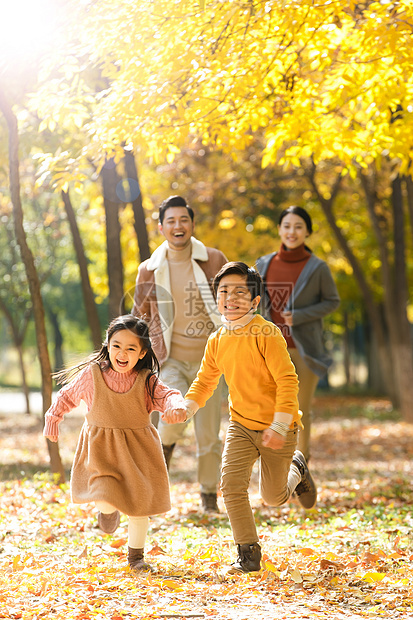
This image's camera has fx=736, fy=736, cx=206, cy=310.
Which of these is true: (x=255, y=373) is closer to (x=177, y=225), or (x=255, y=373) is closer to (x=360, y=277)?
(x=177, y=225)

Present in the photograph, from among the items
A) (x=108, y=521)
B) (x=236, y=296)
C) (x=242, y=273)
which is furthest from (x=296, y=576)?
(x=242, y=273)

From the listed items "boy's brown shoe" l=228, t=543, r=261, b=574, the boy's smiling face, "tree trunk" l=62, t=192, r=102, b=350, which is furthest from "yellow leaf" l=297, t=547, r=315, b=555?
"tree trunk" l=62, t=192, r=102, b=350

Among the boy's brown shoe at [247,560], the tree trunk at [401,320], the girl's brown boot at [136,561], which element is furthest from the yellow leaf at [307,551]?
the tree trunk at [401,320]

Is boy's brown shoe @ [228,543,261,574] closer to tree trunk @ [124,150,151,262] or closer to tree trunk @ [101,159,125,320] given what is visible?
tree trunk @ [101,159,125,320]

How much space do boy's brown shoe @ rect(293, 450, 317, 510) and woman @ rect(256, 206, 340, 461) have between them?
1006 millimetres

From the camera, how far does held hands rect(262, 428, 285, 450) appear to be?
163 inches

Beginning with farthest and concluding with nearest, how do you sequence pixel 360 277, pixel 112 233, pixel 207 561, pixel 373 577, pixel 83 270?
pixel 360 277 → pixel 112 233 → pixel 83 270 → pixel 207 561 → pixel 373 577

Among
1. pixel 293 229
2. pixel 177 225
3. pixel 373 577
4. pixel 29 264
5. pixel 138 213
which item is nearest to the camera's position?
pixel 373 577

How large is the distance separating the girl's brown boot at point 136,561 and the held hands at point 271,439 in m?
1.01

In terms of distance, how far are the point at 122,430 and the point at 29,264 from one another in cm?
310

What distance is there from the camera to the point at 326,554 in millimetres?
4625

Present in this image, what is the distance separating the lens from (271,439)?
13.5 feet

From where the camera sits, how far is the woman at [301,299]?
642 centimetres

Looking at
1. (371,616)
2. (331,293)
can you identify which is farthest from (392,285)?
(371,616)
